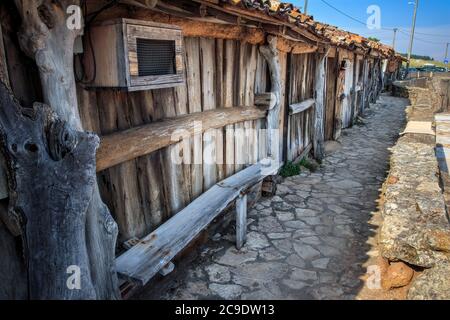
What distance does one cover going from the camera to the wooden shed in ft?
7.72

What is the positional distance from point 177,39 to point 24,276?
2.16 meters

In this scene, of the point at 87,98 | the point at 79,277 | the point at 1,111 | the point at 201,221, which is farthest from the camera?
the point at 201,221

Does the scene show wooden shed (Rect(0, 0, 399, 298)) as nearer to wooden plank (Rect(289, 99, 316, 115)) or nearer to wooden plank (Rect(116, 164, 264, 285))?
wooden plank (Rect(116, 164, 264, 285))

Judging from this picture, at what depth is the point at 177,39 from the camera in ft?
9.36

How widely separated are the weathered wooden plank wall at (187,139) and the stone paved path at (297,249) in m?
0.85

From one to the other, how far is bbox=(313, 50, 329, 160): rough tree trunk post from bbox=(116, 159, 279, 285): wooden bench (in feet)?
12.6

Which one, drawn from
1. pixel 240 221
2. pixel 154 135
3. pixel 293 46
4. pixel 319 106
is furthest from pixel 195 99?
pixel 319 106

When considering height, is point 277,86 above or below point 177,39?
below

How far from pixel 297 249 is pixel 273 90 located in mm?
2590

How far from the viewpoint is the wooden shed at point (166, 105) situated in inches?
92.7

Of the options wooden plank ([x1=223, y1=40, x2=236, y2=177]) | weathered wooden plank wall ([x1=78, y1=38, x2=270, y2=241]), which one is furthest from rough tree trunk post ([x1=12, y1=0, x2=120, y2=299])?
wooden plank ([x1=223, y1=40, x2=236, y2=177])

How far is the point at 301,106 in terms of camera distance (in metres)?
7.12

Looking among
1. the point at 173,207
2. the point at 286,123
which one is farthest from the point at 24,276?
the point at 286,123
